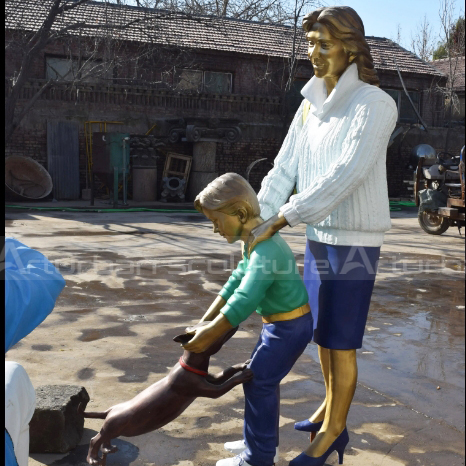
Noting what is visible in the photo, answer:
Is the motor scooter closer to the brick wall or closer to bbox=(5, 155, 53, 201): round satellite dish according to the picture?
the brick wall

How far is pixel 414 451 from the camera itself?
2947 mm

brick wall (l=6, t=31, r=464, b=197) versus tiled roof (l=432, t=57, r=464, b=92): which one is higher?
tiled roof (l=432, t=57, r=464, b=92)

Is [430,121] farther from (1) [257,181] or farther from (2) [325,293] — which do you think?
(2) [325,293]

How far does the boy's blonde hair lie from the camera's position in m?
2.42

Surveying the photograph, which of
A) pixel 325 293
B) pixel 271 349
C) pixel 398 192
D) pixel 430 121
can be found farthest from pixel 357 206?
pixel 430 121

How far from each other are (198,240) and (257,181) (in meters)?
10.2

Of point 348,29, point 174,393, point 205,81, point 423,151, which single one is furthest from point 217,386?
point 423,151

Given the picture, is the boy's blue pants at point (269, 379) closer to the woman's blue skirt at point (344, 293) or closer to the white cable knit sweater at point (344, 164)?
the woman's blue skirt at point (344, 293)

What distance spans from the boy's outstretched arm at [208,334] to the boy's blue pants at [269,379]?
0.62 ft

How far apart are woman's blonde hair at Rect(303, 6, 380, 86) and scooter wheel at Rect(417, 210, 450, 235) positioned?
31.5 feet

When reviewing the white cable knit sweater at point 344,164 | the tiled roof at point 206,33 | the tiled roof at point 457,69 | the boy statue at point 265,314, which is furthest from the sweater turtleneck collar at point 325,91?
the tiled roof at point 457,69

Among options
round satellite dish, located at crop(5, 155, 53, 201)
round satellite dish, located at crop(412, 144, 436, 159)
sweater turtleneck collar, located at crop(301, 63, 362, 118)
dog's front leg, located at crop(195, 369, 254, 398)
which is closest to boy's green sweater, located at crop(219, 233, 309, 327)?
dog's front leg, located at crop(195, 369, 254, 398)

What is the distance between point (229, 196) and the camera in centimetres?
241

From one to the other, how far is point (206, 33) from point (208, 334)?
20728 millimetres
